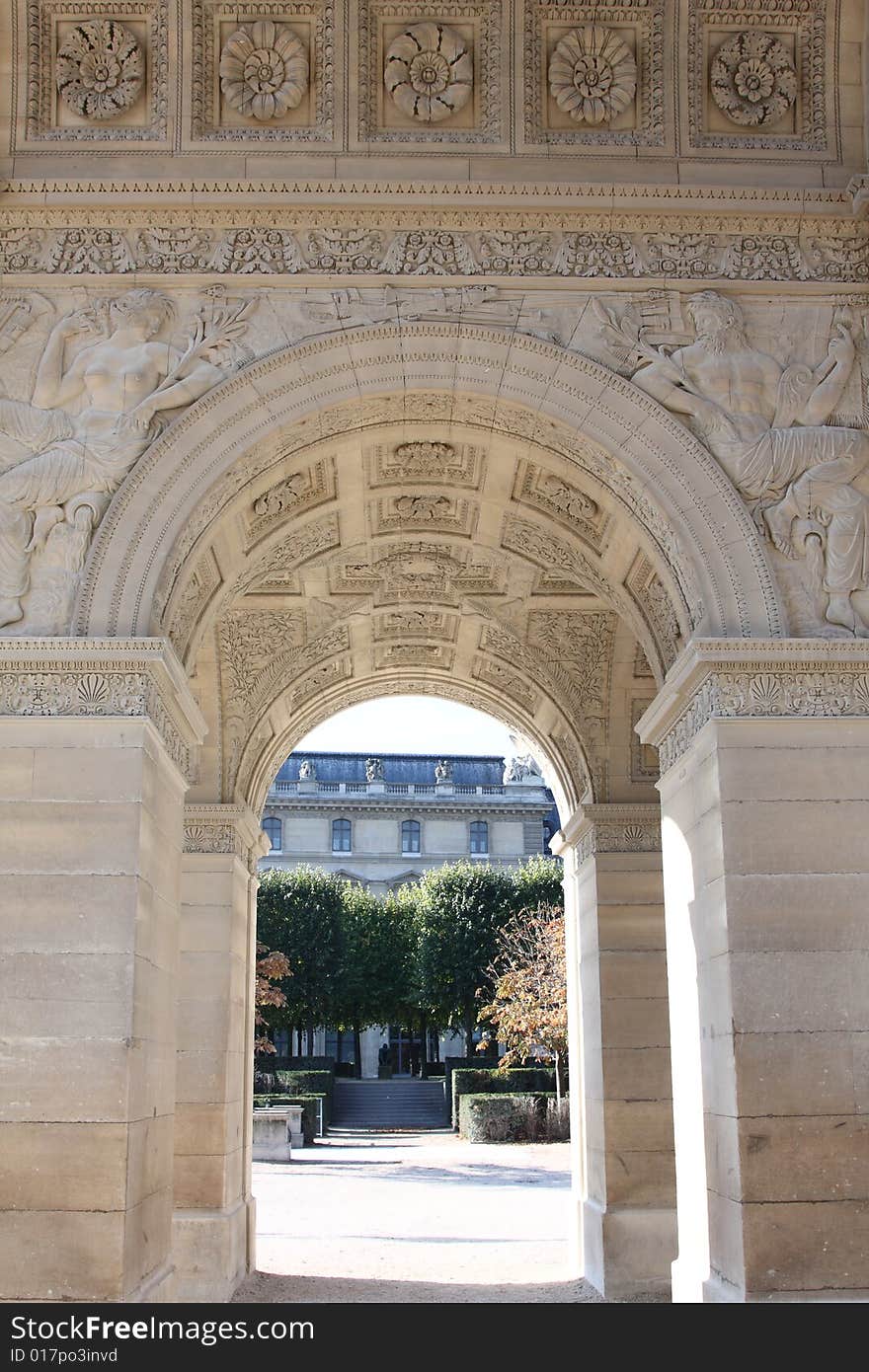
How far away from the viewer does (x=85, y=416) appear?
12797 millimetres

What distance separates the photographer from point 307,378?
13094 millimetres

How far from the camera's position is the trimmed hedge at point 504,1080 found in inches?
2015

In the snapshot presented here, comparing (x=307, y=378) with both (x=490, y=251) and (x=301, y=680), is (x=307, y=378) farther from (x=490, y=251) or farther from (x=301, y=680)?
(x=301, y=680)

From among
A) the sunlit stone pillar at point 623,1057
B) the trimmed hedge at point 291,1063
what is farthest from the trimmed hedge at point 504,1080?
the sunlit stone pillar at point 623,1057

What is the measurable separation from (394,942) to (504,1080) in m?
16.6

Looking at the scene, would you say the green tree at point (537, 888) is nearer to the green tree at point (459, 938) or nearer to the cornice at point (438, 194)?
the green tree at point (459, 938)

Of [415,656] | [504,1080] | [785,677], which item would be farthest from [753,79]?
[504,1080]

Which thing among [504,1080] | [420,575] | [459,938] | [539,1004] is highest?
[420,575]

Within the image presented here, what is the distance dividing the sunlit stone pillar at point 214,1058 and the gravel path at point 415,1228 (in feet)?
2.44

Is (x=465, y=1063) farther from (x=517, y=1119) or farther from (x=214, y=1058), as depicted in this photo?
(x=214, y=1058)

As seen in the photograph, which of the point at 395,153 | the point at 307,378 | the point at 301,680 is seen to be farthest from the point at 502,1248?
the point at 395,153

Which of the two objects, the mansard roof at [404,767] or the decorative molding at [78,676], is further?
the mansard roof at [404,767]
